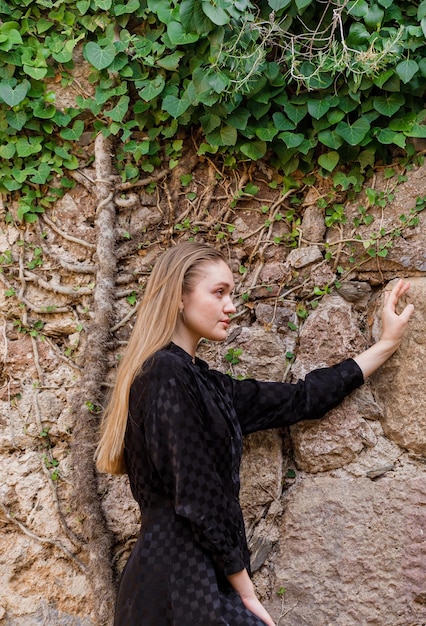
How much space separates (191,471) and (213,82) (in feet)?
4.74

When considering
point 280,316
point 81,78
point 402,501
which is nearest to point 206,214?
point 280,316

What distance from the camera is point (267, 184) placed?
2779mm

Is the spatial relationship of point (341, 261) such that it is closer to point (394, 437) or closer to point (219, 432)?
point (394, 437)

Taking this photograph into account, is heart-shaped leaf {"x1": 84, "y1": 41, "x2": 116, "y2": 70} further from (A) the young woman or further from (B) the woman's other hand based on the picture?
(B) the woman's other hand

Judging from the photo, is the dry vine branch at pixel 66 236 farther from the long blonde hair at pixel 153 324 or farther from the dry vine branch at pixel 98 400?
the long blonde hair at pixel 153 324

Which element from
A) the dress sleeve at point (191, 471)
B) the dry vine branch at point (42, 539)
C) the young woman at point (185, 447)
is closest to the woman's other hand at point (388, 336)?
the young woman at point (185, 447)

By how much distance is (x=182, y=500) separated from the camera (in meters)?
1.86

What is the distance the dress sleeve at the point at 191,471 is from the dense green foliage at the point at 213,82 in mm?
1177

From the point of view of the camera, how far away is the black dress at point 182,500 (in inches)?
73.3

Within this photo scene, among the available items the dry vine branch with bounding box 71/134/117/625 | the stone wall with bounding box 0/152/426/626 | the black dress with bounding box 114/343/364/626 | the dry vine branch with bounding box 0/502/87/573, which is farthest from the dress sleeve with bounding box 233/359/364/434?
the dry vine branch with bounding box 0/502/87/573

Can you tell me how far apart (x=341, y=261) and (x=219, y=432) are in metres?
1.00

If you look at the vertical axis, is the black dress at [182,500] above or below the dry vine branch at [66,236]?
below

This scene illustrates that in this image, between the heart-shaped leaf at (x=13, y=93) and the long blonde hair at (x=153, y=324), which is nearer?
the long blonde hair at (x=153, y=324)

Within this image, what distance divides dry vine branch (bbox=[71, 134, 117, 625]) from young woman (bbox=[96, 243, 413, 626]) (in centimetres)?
47
